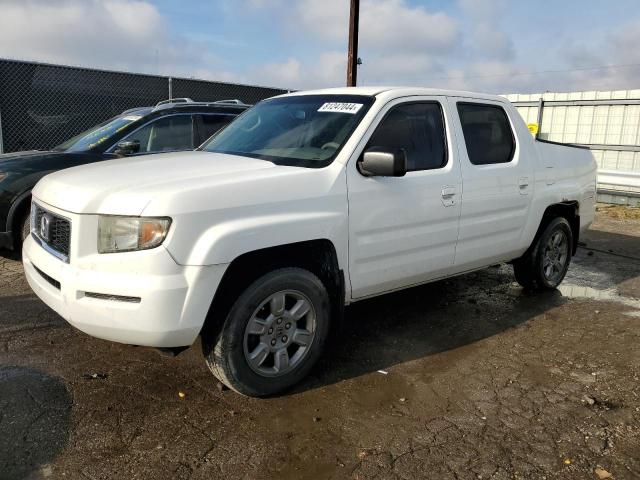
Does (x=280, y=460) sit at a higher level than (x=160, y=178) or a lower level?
lower

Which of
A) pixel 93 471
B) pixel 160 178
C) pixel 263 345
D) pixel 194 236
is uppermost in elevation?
pixel 160 178

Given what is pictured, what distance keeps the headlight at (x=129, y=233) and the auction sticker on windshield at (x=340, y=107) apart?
1.66m


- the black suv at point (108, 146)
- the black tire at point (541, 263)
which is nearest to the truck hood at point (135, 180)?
the black suv at point (108, 146)

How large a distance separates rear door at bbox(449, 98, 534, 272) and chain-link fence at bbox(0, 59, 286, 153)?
7.92m

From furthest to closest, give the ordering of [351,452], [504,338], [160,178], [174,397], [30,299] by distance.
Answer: [30,299] → [504,338] → [174,397] → [160,178] → [351,452]

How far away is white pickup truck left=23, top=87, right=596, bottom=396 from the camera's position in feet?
9.35

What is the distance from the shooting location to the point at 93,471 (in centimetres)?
261

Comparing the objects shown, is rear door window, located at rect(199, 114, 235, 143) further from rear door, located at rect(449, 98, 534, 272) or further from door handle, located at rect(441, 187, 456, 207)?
door handle, located at rect(441, 187, 456, 207)

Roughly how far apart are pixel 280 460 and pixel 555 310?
344 cm

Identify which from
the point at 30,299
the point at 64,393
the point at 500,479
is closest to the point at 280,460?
the point at 500,479

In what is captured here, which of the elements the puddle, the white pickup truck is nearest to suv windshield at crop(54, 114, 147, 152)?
the white pickup truck

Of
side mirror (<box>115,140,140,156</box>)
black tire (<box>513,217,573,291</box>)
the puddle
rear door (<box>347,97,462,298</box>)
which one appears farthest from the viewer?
side mirror (<box>115,140,140,156</box>)

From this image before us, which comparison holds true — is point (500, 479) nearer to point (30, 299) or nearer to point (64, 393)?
point (64, 393)

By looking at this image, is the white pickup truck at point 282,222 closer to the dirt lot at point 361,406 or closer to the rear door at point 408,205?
the rear door at point 408,205
